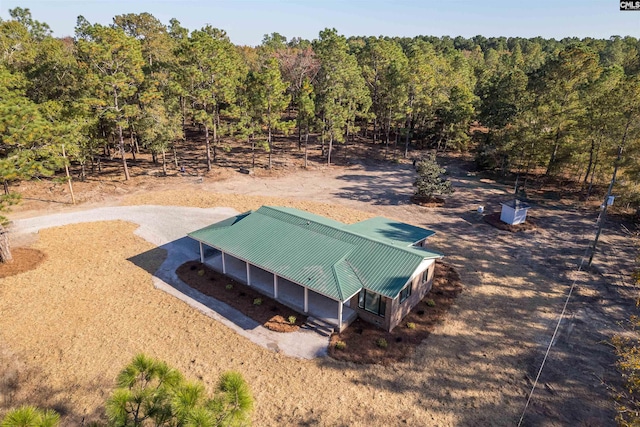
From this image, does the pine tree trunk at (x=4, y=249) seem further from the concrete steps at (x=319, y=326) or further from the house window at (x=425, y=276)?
the house window at (x=425, y=276)

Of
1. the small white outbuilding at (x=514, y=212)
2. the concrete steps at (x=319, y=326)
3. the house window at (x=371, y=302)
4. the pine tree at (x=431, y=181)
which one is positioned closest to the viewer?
the concrete steps at (x=319, y=326)

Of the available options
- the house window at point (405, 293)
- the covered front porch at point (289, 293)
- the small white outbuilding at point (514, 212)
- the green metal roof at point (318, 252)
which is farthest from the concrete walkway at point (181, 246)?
the small white outbuilding at point (514, 212)

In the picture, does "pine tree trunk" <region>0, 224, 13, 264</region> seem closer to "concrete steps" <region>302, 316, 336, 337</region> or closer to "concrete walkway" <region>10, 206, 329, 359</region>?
"concrete walkway" <region>10, 206, 329, 359</region>

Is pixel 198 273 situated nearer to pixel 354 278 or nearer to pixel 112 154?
pixel 354 278

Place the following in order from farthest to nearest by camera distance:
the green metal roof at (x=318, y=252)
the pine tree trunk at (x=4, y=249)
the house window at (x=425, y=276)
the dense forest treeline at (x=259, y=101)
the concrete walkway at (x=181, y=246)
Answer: the dense forest treeline at (x=259, y=101), the pine tree trunk at (x=4, y=249), the house window at (x=425, y=276), the green metal roof at (x=318, y=252), the concrete walkway at (x=181, y=246)

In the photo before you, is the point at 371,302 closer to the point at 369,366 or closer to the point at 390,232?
the point at 369,366

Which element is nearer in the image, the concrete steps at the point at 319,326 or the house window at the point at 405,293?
the concrete steps at the point at 319,326

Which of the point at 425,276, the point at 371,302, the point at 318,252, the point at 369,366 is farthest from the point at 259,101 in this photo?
the point at 369,366

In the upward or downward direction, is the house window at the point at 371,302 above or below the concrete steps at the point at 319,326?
above

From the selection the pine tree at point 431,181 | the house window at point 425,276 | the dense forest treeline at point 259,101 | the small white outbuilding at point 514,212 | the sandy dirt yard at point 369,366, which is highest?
the dense forest treeline at point 259,101
